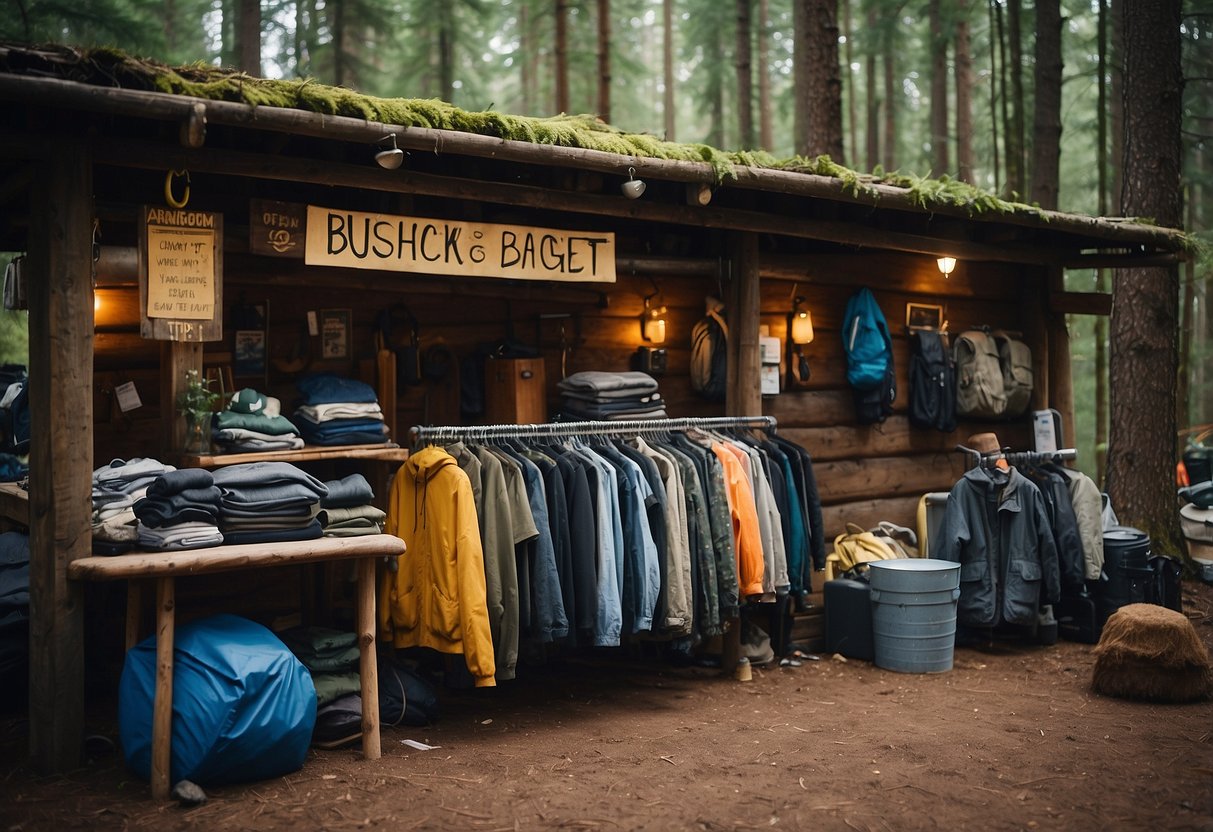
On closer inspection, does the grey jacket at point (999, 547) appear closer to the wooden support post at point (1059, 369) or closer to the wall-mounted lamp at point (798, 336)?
the wall-mounted lamp at point (798, 336)

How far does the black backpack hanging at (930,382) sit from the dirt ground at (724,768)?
2.60 m

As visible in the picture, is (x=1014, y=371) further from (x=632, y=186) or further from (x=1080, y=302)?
(x=632, y=186)

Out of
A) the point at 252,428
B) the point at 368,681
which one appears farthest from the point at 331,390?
the point at 368,681

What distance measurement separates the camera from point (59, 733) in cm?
475

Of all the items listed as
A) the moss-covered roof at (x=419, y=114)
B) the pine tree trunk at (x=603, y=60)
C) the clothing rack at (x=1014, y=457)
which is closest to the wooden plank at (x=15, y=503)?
the moss-covered roof at (x=419, y=114)

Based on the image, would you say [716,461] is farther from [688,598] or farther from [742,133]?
[742,133]

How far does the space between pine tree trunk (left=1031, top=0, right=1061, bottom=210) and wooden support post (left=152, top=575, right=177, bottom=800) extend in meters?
11.8

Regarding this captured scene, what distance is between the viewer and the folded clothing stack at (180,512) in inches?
187

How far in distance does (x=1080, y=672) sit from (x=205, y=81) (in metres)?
6.70

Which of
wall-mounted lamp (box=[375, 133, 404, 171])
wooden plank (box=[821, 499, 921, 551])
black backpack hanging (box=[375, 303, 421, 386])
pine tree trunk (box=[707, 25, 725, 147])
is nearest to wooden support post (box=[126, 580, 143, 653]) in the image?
black backpack hanging (box=[375, 303, 421, 386])

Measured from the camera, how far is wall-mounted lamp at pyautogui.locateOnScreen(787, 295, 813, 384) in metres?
8.29

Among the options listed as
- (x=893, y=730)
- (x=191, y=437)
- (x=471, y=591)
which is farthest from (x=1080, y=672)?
(x=191, y=437)

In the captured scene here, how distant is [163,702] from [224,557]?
67 cm

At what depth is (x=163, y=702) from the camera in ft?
15.0
